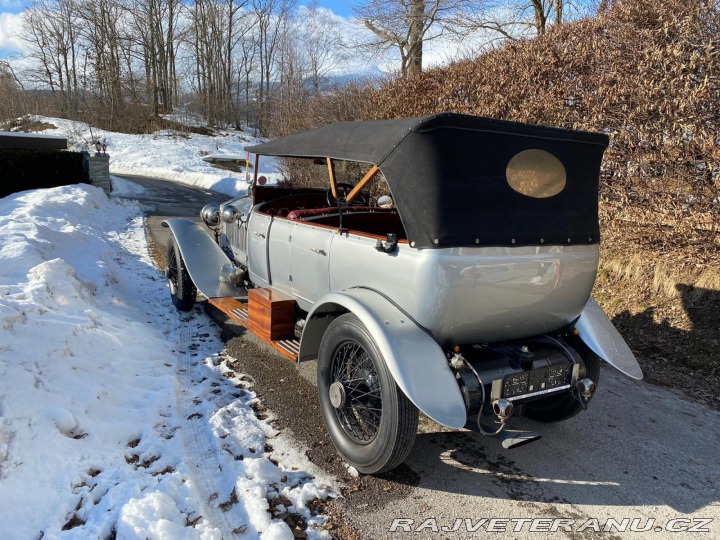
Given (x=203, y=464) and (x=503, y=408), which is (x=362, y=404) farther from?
(x=203, y=464)

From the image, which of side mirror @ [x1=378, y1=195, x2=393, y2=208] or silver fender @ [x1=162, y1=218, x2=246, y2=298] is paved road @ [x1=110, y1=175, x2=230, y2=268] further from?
side mirror @ [x1=378, y1=195, x2=393, y2=208]

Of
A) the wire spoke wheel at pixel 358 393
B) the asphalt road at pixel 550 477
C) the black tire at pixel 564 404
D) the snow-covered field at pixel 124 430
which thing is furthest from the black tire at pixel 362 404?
the black tire at pixel 564 404

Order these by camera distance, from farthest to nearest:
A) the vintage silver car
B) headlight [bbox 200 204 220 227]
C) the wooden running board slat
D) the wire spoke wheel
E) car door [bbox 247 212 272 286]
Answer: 1. headlight [bbox 200 204 220 227]
2. car door [bbox 247 212 272 286]
3. the wooden running board slat
4. the wire spoke wheel
5. the vintage silver car

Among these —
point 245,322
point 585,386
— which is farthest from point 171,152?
point 585,386

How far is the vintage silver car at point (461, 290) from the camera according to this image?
2.64 m

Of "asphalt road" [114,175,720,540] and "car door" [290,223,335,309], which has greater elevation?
"car door" [290,223,335,309]

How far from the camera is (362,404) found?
2961 millimetres

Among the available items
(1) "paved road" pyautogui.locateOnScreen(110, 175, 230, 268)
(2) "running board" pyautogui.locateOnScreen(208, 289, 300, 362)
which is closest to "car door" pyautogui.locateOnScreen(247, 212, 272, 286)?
(2) "running board" pyautogui.locateOnScreen(208, 289, 300, 362)

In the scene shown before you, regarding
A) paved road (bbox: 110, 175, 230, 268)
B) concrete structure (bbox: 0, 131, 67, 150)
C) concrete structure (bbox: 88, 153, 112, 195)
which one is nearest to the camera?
paved road (bbox: 110, 175, 230, 268)

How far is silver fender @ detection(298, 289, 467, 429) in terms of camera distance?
2424 mm

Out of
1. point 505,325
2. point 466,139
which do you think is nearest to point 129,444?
point 505,325

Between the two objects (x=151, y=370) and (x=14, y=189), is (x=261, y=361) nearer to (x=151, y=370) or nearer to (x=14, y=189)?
(x=151, y=370)

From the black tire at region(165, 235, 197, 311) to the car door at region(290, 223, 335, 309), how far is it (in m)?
1.96

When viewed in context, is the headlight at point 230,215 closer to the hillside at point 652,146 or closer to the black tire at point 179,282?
the black tire at point 179,282
